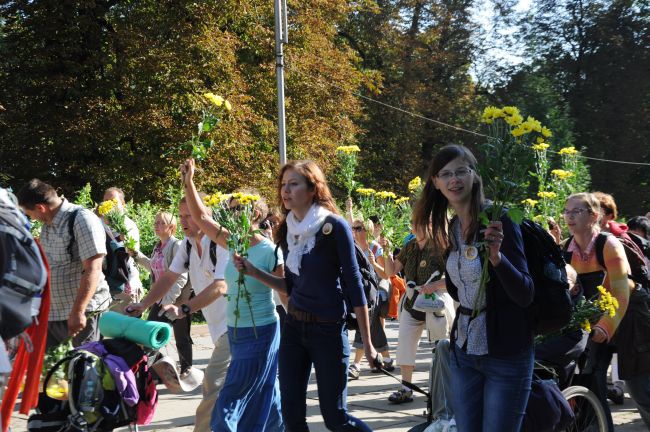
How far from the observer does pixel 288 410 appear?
4871 millimetres

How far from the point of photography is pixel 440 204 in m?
4.45

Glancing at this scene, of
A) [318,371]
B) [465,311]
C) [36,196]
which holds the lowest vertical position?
[318,371]

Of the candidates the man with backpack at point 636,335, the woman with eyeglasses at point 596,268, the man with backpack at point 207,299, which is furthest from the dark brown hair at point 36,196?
the man with backpack at point 636,335

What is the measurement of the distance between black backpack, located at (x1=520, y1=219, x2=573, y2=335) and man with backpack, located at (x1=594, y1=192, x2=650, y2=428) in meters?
2.73

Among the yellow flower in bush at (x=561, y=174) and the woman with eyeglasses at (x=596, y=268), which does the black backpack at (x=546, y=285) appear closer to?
the woman with eyeglasses at (x=596, y=268)

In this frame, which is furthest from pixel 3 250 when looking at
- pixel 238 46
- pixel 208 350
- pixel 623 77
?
pixel 623 77

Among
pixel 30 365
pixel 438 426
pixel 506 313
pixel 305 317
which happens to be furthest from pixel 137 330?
pixel 506 313

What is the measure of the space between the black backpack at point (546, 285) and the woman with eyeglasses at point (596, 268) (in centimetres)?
168

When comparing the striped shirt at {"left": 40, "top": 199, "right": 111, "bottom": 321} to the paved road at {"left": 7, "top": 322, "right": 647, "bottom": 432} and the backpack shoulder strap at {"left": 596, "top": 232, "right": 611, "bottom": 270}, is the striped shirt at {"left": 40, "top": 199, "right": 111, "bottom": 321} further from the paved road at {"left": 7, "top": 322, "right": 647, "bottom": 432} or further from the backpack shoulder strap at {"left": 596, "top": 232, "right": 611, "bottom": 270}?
the backpack shoulder strap at {"left": 596, "top": 232, "right": 611, "bottom": 270}

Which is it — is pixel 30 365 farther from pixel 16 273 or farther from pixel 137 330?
pixel 137 330

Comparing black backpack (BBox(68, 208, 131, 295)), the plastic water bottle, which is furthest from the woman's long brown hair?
black backpack (BBox(68, 208, 131, 295))

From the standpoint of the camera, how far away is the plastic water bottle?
4797 millimetres

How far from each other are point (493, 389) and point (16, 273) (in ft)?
7.01

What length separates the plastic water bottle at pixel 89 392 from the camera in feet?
15.7
